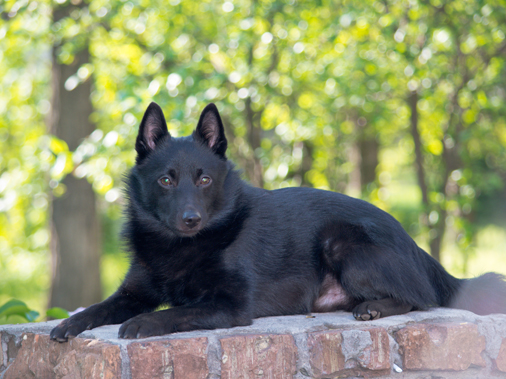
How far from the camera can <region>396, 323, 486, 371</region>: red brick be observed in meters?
2.28

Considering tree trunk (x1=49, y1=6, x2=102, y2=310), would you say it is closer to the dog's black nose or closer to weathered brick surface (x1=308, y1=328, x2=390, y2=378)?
the dog's black nose

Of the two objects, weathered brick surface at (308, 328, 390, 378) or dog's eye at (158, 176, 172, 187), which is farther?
dog's eye at (158, 176, 172, 187)

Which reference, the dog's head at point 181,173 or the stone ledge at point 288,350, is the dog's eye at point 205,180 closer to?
the dog's head at point 181,173

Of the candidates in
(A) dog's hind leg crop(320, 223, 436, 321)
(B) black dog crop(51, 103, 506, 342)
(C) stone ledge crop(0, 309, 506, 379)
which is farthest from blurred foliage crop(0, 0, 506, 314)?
(C) stone ledge crop(0, 309, 506, 379)

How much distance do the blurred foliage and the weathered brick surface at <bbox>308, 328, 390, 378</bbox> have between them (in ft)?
7.85

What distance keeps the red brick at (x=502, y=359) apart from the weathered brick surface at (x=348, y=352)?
0.56 metres

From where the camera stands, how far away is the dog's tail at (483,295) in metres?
2.69

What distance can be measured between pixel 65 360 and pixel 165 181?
93 cm

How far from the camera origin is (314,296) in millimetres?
2652

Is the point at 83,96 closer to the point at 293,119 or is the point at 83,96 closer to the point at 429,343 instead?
the point at 293,119

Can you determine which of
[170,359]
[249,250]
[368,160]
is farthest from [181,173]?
[368,160]

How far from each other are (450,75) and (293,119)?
72.2 inches

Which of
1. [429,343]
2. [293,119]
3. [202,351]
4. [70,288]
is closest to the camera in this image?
[202,351]

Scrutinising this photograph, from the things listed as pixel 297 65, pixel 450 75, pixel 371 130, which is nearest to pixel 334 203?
pixel 297 65
